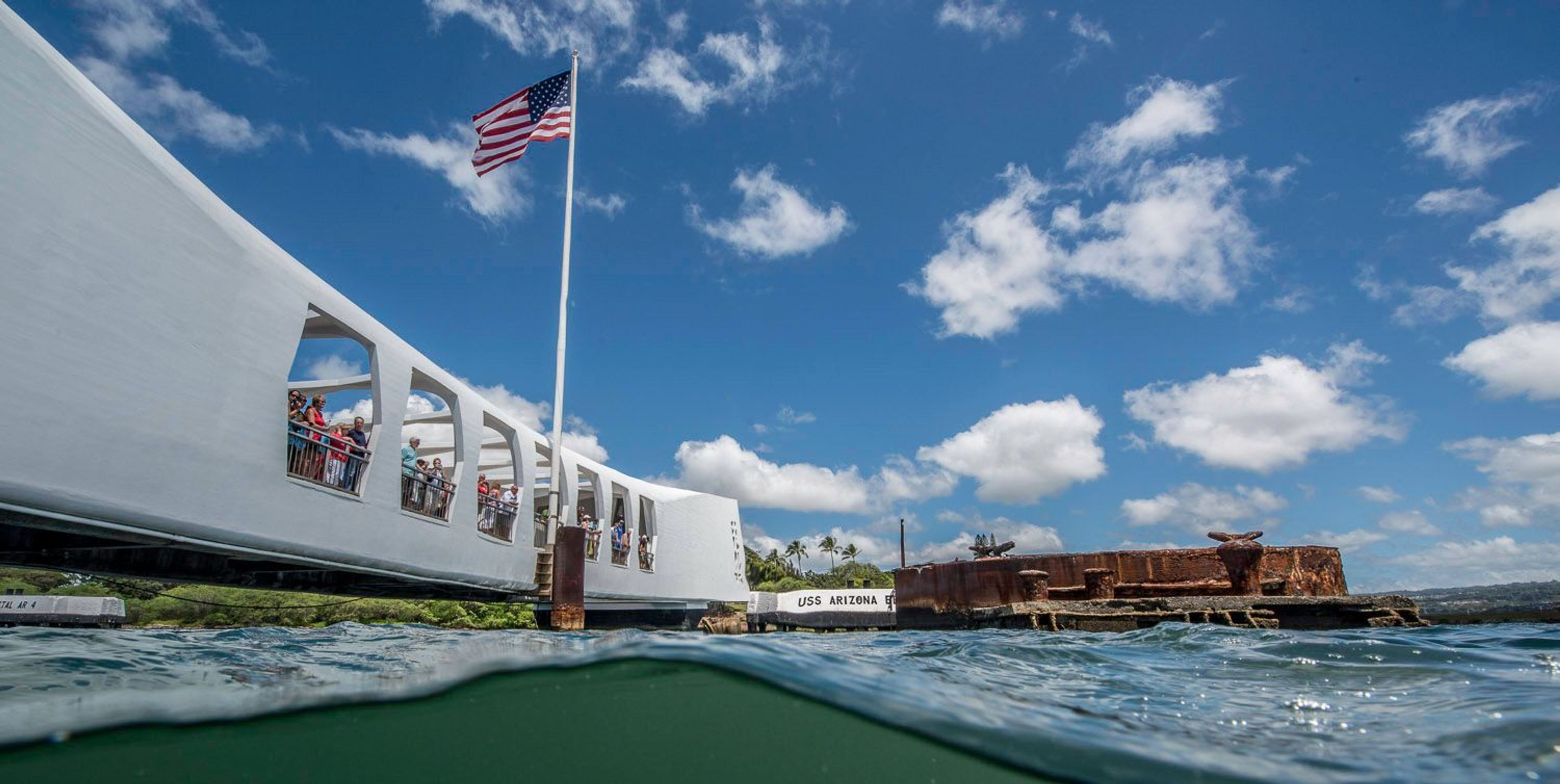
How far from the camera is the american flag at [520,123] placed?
19.5 meters

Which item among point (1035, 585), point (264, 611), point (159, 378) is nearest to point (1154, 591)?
point (1035, 585)

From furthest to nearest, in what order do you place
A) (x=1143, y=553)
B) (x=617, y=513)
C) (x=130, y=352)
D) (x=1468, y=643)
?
(x=617, y=513) < (x=1143, y=553) < (x=130, y=352) < (x=1468, y=643)

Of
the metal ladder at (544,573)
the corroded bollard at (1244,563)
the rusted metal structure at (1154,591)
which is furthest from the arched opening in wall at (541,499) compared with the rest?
the corroded bollard at (1244,563)

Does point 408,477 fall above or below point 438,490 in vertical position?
above

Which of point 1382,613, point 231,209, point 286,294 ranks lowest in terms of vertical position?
point 1382,613

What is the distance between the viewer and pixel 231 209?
39.7 feet

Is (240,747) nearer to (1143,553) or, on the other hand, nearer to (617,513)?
(1143,553)

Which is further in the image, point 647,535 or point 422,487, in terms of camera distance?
point 647,535

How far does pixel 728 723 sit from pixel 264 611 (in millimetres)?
29401

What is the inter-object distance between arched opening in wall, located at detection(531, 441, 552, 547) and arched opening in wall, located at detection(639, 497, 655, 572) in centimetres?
401

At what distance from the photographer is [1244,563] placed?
55.0 ft

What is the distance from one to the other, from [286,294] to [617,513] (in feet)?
73.3

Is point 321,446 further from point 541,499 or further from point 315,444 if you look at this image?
point 541,499

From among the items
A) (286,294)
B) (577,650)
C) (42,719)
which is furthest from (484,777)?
(286,294)
